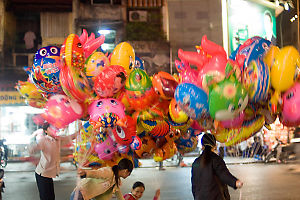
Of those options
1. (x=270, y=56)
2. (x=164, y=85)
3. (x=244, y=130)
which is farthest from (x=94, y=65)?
(x=270, y=56)

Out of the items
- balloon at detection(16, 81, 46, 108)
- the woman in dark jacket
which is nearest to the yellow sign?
balloon at detection(16, 81, 46, 108)

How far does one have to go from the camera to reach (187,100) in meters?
3.49

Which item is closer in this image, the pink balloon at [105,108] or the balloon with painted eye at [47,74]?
the pink balloon at [105,108]

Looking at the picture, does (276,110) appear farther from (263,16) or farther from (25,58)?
(25,58)

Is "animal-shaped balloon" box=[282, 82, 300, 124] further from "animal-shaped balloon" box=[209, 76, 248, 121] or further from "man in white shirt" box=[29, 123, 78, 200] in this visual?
"man in white shirt" box=[29, 123, 78, 200]

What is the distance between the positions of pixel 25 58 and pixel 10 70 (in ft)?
4.03

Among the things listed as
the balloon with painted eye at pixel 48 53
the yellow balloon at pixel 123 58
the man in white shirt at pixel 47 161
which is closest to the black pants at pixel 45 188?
the man in white shirt at pixel 47 161

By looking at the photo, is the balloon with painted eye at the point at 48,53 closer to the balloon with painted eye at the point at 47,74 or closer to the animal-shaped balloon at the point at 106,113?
the balloon with painted eye at the point at 47,74

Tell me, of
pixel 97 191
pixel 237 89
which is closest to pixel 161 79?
pixel 237 89

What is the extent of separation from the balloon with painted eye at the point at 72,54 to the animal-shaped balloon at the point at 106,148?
963 mm

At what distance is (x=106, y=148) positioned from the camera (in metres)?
4.43

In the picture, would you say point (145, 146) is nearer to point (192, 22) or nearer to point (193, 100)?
point (193, 100)

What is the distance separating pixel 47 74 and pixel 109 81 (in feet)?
2.56

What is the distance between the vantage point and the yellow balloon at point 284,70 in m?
3.26
